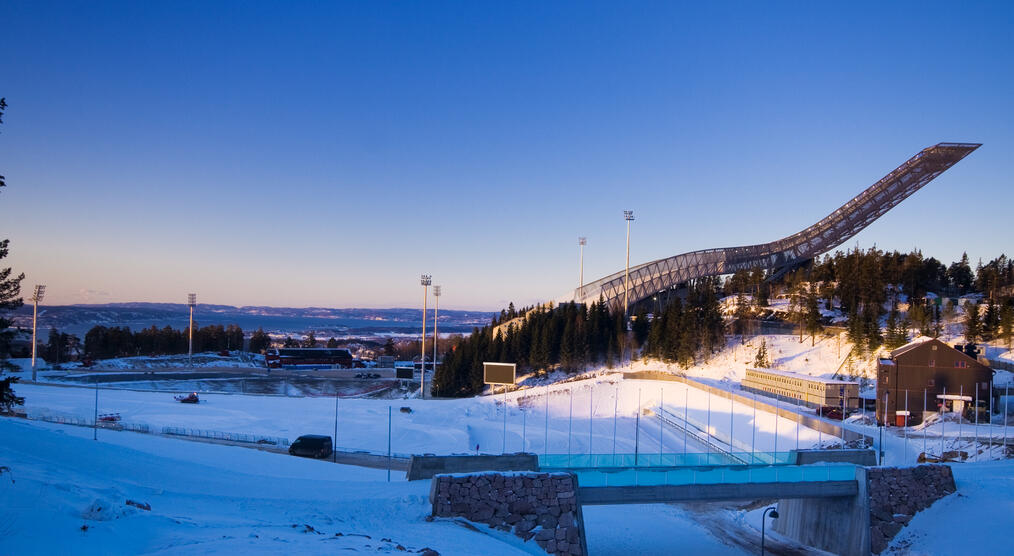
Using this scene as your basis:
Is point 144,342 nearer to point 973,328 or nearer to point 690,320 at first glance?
point 690,320

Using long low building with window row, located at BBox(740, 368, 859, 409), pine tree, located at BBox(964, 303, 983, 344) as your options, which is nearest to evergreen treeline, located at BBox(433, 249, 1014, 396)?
pine tree, located at BBox(964, 303, 983, 344)

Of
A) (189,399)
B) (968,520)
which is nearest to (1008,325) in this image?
(968,520)

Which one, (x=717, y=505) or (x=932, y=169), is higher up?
(x=932, y=169)

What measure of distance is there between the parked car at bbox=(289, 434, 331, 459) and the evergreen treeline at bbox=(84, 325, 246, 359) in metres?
80.5

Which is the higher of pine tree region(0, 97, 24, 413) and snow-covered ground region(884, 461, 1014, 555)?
pine tree region(0, 97, 24, 413)

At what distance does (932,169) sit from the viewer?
6475 cm

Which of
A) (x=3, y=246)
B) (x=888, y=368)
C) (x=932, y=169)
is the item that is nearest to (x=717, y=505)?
(x=888, y=368)

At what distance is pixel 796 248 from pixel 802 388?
125 feet

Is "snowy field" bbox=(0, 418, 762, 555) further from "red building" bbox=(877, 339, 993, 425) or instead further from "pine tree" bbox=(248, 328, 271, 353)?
"pine tree" bbox=(248, 328, 271, 353)

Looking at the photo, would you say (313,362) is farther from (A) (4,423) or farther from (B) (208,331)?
(A) (4,423)

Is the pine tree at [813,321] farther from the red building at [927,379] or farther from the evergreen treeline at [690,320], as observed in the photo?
the red building at [927,379]

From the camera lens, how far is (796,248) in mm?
71438

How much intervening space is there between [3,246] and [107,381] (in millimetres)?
54826

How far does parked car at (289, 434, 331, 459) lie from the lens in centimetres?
2967
